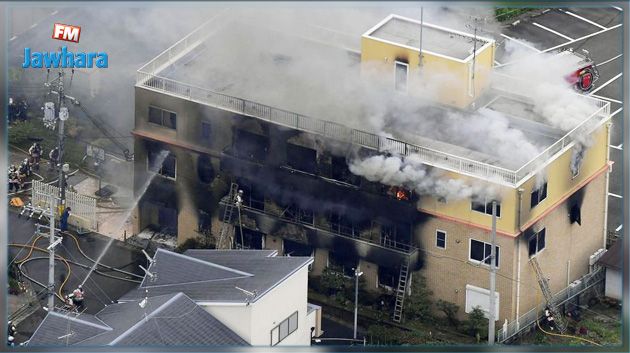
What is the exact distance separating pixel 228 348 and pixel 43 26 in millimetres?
13586

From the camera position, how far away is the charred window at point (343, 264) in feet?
192

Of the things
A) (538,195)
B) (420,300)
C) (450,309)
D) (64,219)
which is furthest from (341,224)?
(64,219)

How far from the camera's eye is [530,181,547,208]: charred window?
57125 millimetres

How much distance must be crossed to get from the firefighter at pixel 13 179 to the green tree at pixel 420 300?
1118 cm

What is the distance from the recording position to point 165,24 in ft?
A: 201

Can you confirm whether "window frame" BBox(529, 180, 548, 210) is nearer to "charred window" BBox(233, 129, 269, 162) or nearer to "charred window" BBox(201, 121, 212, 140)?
"charred window" BBox(233, 129, 269, 162)

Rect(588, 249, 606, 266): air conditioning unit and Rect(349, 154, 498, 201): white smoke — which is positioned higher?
Rect(349, 154, 498, 201): white smoke

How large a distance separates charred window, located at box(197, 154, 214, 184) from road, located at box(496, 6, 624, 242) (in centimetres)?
918

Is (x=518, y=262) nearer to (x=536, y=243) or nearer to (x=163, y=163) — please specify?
(x=536, y=243)

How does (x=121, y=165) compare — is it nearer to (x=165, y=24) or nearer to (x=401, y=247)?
(x=165, y=24)

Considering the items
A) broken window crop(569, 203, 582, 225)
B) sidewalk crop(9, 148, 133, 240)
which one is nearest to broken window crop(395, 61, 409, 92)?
broken window crop(569, 203, 582, 225)

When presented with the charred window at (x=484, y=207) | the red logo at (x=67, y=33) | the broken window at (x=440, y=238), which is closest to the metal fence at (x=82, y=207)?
the red logo at (x=67, y=33)

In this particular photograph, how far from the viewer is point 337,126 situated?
5844 cm

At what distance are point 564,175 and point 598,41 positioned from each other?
1214 centimetres
